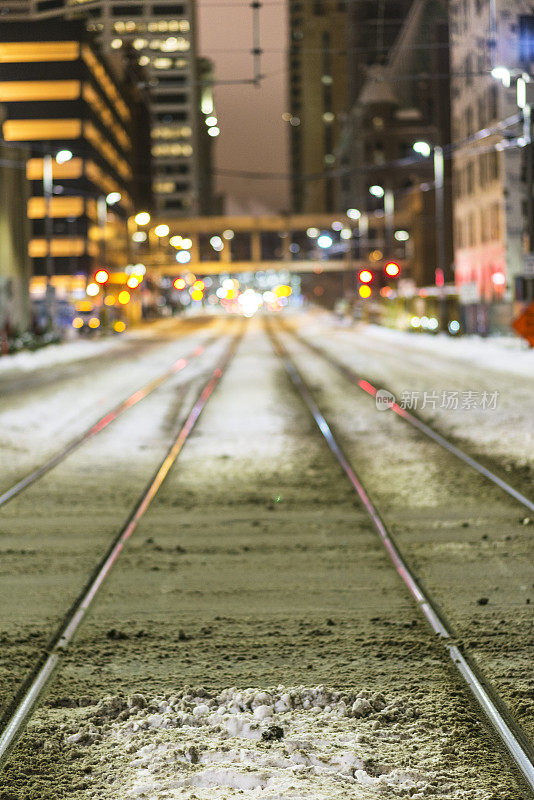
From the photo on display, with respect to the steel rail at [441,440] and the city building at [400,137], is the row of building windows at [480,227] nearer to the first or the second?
the city building at [400,137]

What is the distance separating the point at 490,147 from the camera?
207 feet

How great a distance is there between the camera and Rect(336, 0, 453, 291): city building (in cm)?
9794

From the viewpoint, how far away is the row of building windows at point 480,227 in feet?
217

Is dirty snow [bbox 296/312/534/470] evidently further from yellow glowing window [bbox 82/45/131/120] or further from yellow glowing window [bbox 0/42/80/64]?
yellow glowing window [bbox 82/45/131/120]

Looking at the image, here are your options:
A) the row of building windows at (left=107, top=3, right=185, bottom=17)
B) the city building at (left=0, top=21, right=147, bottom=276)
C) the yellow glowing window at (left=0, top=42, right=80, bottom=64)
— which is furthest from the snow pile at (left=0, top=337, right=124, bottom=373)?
the yellow glowing window at (left=0, top=42, right=80, bottom=64)

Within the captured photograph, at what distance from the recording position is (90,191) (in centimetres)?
11156

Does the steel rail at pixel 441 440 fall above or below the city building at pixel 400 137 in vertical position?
below

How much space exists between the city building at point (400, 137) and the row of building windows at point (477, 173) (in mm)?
7273

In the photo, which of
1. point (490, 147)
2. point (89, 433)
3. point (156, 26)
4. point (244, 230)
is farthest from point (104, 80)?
point (89, 433)

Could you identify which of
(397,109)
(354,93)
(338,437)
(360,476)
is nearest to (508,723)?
(360,476)

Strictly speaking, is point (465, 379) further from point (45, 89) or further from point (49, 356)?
point (45, 89)

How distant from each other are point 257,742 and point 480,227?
67.6 metres

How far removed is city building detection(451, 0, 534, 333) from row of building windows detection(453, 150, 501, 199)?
6cm

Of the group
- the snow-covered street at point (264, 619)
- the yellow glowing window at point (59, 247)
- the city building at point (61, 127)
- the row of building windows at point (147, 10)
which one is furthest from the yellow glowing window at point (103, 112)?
the snow-covered street at point (264, 619)
